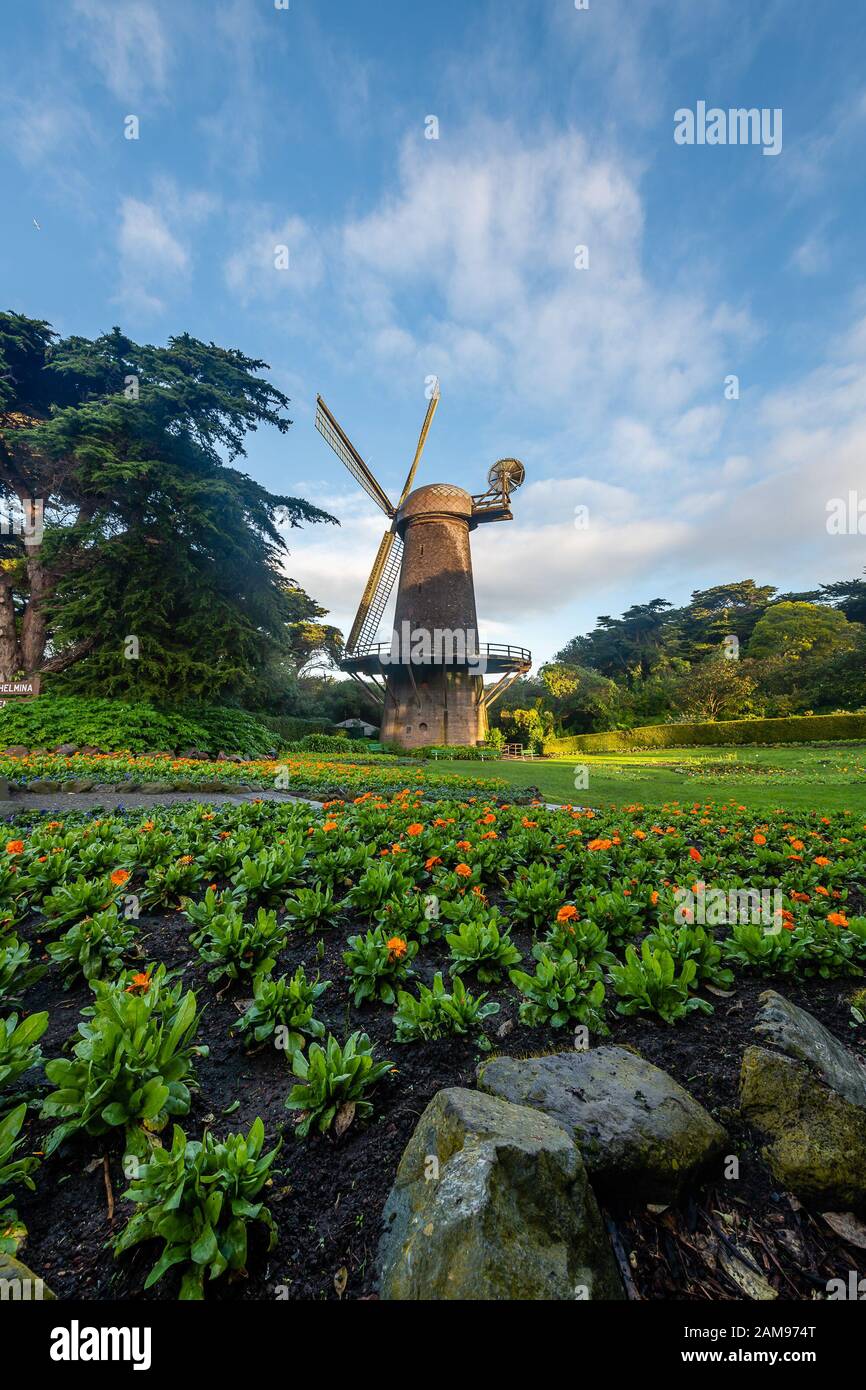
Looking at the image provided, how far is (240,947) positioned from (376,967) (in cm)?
72

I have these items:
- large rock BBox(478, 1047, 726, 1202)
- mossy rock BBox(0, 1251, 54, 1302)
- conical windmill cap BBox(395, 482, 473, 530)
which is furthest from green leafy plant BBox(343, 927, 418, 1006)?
conical windmill cap BBox(395, 482, 473, 530)

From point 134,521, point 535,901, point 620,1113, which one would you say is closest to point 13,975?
point 620,1113

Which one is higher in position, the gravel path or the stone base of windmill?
the stone base of windmill

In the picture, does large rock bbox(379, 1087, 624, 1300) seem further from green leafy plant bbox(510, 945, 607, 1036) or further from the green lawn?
the green lawn

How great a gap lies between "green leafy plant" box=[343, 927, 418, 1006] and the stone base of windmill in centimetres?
2136

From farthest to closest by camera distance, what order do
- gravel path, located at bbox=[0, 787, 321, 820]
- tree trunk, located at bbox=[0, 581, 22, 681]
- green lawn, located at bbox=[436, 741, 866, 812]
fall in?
tree trunk, located at bbox=[0, 581, 22, 681] → green lawn, located at bbox=[436, 741, 866, 812] → gravel path, located at bbox=[0, 787, 321, 820]

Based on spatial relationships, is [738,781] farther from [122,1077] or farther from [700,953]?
[122,1077]

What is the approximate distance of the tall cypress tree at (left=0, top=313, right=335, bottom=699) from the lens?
16.2m

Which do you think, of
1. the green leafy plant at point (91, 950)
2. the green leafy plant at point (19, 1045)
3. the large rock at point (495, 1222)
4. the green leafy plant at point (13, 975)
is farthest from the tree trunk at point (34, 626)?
the large rock at point (495, 1222)

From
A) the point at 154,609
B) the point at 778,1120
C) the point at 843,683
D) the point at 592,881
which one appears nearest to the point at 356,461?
the point at 154,609

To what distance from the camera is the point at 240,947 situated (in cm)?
265

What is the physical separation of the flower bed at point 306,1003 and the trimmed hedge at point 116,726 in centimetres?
1116

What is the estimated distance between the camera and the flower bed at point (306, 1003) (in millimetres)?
1408
